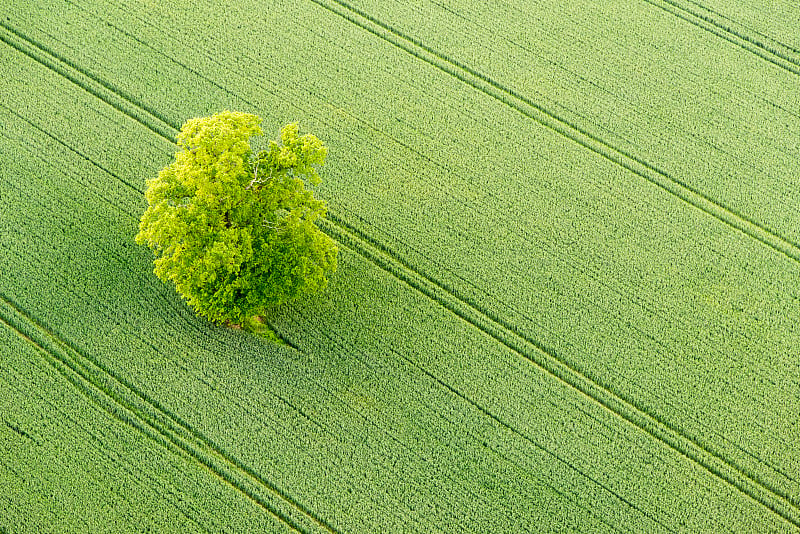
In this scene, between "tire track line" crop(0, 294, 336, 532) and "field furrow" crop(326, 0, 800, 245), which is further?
"field furrow" crop(326, 0, 800, 245)

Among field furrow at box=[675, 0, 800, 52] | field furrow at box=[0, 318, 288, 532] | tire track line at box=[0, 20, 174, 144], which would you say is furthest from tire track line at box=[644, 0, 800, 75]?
field furrow at box=[0, 318, 288, 532]

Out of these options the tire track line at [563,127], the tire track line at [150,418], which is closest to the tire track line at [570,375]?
the tire track line at [150,418]

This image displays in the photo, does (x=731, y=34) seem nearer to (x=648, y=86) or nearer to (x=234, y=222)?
(x=648, y=86)

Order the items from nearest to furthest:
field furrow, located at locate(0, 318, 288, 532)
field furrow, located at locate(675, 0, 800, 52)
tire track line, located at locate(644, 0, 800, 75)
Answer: field furrow, located at locate(0, 318, 288, 532) → tire track line, located at locate(644, 0, 800, 75) → field furrow, located at locate(675, 0, 800, 52)

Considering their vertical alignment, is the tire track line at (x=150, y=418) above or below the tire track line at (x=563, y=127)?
below

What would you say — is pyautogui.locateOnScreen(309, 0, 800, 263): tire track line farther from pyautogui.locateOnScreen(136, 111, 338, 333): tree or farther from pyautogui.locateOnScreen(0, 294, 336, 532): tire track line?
pyautogui.locateOnScreen(0, 294, 336, 532): tire track line

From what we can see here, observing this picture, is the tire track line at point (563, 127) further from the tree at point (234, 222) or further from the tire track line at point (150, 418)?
the tire track line at point (150, 418)
